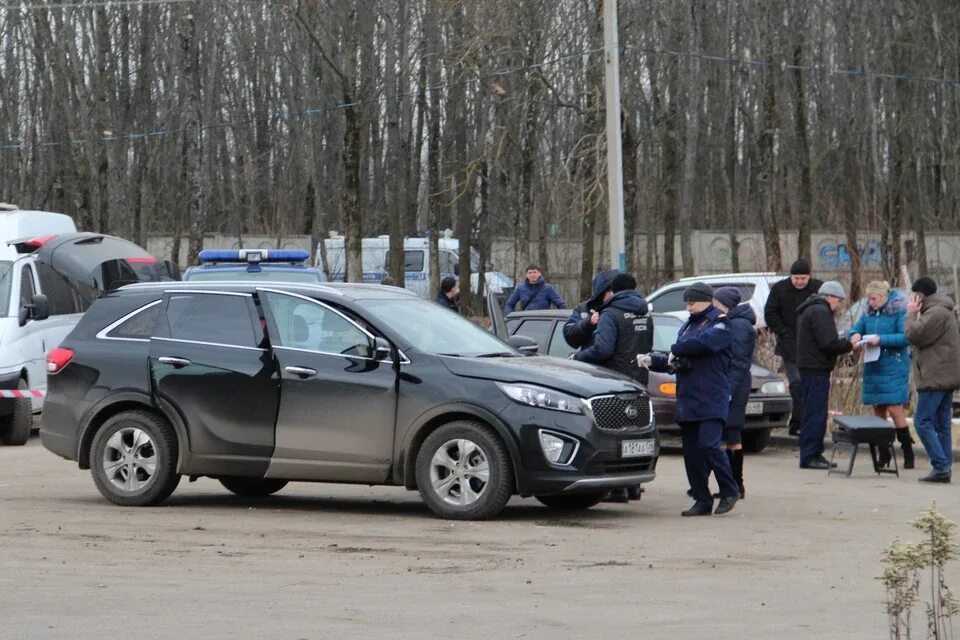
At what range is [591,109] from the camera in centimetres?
3309

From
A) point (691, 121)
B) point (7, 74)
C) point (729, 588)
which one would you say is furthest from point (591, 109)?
point (7, 74)

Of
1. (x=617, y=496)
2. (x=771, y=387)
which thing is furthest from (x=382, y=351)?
(x=771, y=387)

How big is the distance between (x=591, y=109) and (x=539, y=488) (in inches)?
881

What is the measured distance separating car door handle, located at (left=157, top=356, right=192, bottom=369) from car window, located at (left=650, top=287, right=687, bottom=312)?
1236cm

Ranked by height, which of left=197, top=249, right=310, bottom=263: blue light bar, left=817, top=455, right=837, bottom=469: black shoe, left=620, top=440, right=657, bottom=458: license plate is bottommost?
left=817, top=455, right=837, bottom=469: black shoe

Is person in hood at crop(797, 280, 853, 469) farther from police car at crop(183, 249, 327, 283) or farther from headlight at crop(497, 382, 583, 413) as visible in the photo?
police car at crop(183, 249, 327, 283)

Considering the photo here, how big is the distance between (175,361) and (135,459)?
845mm

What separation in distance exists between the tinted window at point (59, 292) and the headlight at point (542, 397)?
10.4 metres

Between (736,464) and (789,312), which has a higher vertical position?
(789,312)

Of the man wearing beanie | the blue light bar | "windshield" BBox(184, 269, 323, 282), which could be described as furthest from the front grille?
the blue light bar

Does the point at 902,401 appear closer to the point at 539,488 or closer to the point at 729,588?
the point at 539,488

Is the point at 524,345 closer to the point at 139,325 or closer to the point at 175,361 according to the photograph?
the point at 175,361

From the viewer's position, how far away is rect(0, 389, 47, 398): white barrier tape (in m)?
19.1

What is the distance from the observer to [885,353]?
15.6 metres
